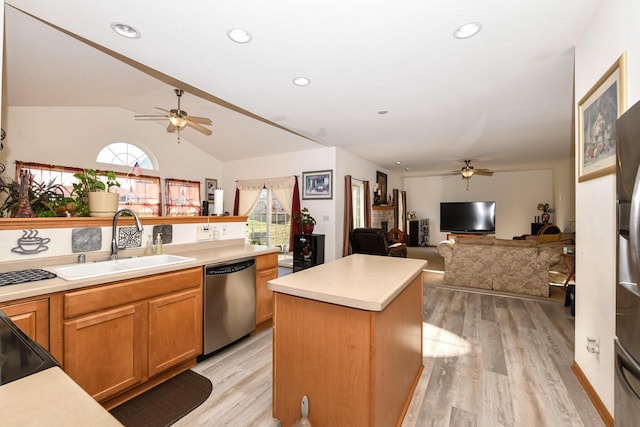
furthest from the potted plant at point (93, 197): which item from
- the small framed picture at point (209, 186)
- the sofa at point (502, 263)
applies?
the small framed picture at point (209, 186)

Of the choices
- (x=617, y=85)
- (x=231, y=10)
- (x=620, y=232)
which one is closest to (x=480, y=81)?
(x=617, y=85)

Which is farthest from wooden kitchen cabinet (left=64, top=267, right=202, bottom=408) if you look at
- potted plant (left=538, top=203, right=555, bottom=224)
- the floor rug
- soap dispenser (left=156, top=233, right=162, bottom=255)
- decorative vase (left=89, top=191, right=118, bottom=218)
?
potted plant (left=538, top=203, right=555, bottom=224)

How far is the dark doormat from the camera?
1699mm

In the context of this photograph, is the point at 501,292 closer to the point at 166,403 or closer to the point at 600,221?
the point at 600,221

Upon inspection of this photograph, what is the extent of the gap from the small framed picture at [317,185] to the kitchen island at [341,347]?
397 centimetres

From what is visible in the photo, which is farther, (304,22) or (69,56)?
(69,56)

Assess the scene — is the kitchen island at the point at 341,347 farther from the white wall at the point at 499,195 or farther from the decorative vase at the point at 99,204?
the white wall at the point at 499,195

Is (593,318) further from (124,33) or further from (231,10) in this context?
(124,33)

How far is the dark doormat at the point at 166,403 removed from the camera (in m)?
1.70

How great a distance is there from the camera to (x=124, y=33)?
2.05 metres

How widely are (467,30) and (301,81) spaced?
148 cm

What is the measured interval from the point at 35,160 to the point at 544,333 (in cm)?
726

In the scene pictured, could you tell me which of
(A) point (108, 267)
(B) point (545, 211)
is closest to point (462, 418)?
(A) point (108, 267)

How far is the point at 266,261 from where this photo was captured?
9.57 feet
